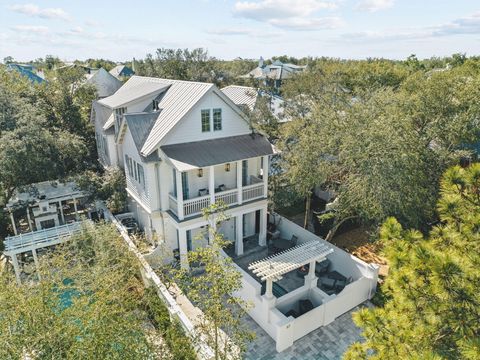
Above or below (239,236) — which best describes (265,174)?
above

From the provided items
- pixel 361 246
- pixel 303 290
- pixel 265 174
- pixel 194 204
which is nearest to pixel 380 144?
pixel 265 174

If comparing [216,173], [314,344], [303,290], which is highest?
[216,173]

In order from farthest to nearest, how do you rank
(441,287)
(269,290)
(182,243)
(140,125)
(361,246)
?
(361,246), (140,125), (182,243), (269,290), (441,287)

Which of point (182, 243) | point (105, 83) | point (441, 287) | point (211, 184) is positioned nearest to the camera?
point (441, 287)

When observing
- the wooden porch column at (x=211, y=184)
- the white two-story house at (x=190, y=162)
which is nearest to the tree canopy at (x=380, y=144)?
the white two-story house at (x=190, y=162)

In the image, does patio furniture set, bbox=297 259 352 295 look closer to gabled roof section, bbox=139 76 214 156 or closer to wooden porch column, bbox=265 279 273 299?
wooden porch column, bbox=265 279 273 299

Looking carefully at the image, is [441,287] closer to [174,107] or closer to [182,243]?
[182,243]

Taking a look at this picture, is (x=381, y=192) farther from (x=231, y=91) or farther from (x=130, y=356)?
(x=231, y=91)
